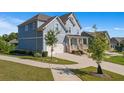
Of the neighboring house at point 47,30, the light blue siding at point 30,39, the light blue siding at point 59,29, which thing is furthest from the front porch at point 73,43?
the light blue siding at point 30,39

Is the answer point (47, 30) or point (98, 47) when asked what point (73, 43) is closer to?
point (47, 30)

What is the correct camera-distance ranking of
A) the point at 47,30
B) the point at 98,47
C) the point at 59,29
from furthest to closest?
the point at 59,29
the point at 47,30
the point at 98,47

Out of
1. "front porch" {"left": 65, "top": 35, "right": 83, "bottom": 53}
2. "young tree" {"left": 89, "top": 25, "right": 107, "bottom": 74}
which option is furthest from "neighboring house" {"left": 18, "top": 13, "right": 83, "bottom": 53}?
"young tree" {"left": 89, "top": 25, "right": 107, "bottom": 74}

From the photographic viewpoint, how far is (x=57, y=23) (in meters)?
35.7

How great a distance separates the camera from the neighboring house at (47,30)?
34719mm

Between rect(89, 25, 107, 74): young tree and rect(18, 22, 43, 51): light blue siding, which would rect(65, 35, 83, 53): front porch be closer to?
rect(18, 22, 43, 51): light blue siding

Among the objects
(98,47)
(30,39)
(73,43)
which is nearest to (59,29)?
(73,43)

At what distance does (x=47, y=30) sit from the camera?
34.4m

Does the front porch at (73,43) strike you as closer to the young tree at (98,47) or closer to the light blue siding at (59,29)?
the light blue siding at (59,29)

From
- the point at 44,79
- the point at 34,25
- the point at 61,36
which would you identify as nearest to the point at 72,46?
the point at 61,36

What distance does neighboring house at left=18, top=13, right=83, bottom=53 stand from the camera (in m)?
34.7
